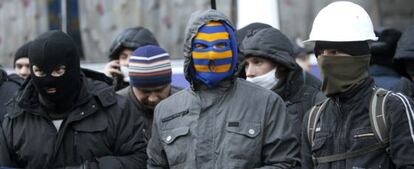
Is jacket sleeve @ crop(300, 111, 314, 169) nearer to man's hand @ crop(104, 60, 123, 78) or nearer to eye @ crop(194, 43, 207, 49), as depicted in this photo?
eye @ crop(194, 43, 207, 49)

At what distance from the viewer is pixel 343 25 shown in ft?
15.9

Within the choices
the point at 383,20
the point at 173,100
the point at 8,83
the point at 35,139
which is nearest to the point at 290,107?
the point at 173,100

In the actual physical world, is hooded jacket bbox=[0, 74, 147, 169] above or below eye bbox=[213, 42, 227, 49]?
below

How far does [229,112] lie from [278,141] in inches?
11.0

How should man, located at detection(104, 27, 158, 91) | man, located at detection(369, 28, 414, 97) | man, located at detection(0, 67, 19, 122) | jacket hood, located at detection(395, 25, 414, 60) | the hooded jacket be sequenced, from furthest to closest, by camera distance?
man, located at detection(104, 27, 158, 91)
man, located at detection(0, 67, 19, 122)
man, located at detection(369, 28, 414, 97)
jacket hood, located at detection(395, 25, 414, 60)
the hooded jacket

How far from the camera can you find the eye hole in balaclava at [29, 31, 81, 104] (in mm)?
5590

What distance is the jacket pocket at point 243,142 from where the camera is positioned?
4.69 meters

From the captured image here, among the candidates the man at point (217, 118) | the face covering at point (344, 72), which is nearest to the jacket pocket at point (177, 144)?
the man at point (217, 118)

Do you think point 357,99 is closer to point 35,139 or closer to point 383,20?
point 35,139

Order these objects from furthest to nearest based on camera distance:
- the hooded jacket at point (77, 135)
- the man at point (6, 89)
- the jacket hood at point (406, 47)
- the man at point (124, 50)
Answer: the man at point (124, 50), the man at point (6, 89), the jacket hood at point (406, 47), the hooded jacket at point (77, 135)

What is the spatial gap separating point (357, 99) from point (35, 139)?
1856 mm

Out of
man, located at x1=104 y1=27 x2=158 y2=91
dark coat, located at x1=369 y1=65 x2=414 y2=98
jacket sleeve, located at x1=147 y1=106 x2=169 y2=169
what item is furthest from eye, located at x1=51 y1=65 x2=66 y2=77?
man, located at x1=104 y1=27 x2=158 y2=91

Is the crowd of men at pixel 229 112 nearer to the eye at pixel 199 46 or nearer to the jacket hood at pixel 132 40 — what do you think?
the eye at pixel 199 46

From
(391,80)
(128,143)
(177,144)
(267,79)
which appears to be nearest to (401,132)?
(177,144)
